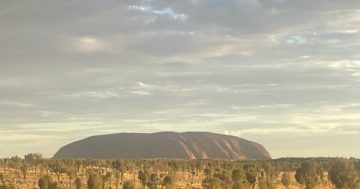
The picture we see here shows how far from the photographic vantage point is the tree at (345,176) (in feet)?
213

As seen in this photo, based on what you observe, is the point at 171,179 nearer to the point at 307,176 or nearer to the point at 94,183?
the point at 94,183

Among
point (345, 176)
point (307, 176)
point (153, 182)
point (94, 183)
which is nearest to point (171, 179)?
point (153, 182)

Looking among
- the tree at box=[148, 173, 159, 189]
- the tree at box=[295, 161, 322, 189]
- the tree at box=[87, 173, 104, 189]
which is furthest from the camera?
the tree at box=[295, 161, 322, 189]

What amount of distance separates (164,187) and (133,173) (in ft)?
68.7

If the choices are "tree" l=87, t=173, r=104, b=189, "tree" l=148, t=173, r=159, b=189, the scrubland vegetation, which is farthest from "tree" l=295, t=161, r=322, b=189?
"tree" l=87, t=173, r=104, b=189

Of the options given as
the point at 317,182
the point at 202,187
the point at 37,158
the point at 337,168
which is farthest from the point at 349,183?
the point at 37,158

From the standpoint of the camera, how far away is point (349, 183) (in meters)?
65.5

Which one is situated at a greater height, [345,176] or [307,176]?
[307,176]

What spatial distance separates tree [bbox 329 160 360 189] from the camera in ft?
213

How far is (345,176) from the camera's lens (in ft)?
217

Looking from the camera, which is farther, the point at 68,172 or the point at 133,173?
the point at 133,173

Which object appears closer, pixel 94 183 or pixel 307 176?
pixel 94 183

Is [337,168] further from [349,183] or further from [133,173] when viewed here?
[133,173]

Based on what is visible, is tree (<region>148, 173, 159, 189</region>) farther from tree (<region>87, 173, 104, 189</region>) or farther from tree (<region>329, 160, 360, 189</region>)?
tree (<region>329, 160, 360, 189</region>)
